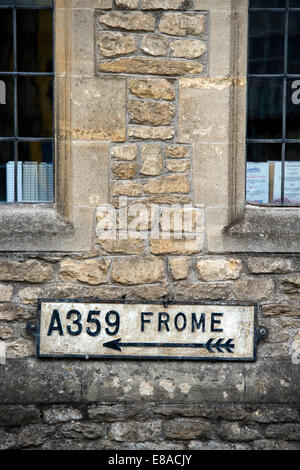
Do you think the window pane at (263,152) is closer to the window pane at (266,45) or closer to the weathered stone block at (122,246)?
the window pane at (266,45)

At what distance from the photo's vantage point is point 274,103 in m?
4.70

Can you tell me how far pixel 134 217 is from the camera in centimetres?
440

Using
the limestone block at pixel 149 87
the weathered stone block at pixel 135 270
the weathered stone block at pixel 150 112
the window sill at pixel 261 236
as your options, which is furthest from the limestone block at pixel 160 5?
the weathered stone block at pixel 135 270

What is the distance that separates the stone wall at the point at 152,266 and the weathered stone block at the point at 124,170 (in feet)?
0.05

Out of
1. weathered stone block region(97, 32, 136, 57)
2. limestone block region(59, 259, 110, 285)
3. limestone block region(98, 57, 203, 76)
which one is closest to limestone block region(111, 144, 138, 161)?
limestone block region(98, 57, 203, 76)

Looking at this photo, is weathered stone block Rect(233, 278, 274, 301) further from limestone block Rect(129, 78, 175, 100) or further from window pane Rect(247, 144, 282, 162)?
limestone block Rect(129, 78, 175, 100)

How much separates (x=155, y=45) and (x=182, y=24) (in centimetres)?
24

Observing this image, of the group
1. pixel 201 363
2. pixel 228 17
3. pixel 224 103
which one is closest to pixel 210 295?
pixel 201 363

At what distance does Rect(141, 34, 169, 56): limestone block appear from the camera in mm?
4328

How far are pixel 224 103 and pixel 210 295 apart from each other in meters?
1.37

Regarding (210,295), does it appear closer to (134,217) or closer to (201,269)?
(201,269)

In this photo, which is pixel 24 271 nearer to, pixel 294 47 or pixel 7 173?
pixel 7 173

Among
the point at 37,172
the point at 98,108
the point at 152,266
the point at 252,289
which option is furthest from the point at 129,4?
the point at 252,289

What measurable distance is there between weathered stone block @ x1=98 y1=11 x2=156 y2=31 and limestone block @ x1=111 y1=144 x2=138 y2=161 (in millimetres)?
813
